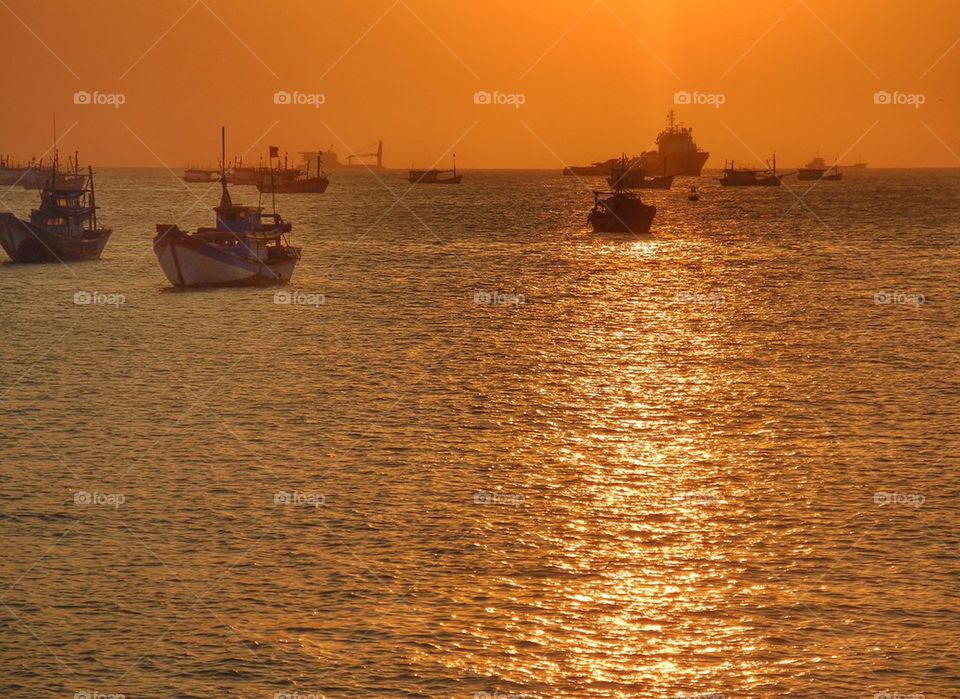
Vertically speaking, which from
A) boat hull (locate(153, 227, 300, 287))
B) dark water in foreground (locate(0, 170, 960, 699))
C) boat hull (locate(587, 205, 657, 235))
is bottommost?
dark water in foreground (locate(0, 170, 960, 699))

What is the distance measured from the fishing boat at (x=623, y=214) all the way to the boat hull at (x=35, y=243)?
58.8 m

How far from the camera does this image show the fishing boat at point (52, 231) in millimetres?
107125

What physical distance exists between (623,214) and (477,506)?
11665 cm

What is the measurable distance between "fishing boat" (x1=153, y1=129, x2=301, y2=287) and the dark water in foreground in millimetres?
11901

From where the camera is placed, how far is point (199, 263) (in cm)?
8700

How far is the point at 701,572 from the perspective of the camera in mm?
29484

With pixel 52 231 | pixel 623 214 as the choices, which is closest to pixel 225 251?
pixel 52 231

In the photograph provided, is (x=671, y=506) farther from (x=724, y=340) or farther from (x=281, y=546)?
(x=724, y=340)

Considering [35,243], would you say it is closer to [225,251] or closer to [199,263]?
[199,263]

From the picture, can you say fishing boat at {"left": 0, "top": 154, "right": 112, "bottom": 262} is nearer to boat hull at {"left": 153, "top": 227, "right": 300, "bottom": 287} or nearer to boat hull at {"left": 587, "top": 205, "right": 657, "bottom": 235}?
boat hull at {"left": 153, "top": 227, "right": 300, "bottom": 287}

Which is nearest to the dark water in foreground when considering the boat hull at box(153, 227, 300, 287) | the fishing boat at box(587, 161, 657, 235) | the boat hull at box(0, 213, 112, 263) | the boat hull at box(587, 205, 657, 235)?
the boat hull at box(153, 227, 300, 287)

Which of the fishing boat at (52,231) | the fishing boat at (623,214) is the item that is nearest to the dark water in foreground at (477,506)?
the fishing boat at (52,231)

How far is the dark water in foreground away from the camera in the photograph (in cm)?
2477

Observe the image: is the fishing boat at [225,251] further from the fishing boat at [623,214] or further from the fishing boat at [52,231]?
the fishing boat at [623,214]
